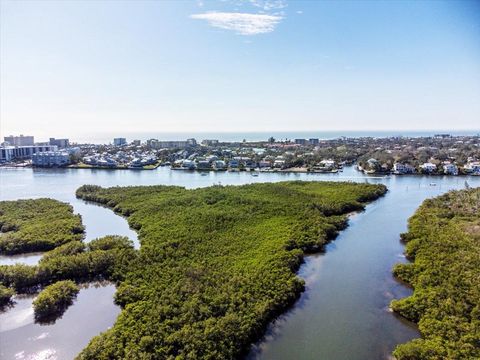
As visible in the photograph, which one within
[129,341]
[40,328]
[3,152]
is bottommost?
[40,328]

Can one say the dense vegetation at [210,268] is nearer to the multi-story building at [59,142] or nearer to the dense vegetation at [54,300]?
the dense vegetation at [54,300]

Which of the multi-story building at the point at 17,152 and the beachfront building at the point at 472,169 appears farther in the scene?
the multi-story building at the point at 17,152

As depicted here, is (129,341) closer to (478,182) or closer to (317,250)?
(317,250)

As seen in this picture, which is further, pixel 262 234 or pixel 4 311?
pixel 262 234

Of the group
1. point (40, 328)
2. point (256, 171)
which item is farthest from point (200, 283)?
point (256, 171)

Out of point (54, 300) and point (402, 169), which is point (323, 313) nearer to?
point (54, 300)

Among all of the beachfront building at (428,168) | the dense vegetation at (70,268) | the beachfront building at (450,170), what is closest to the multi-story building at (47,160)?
the dense vegetation at (70,268)

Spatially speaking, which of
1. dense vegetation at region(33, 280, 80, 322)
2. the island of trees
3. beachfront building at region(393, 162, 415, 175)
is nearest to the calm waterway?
dense vegetation at region(33, 280, 80, 322)
